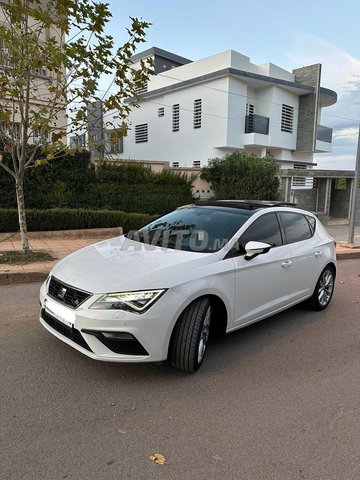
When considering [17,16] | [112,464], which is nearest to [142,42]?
[17,16]

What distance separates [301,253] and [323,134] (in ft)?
83.9

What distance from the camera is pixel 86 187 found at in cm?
Answer: 1277

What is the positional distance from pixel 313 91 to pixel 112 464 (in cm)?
2742

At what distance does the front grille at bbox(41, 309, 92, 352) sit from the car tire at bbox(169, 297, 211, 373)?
0.71m

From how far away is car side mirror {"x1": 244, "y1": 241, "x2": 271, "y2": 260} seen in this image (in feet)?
12.7

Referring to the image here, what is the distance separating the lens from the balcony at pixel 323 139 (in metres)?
26.8

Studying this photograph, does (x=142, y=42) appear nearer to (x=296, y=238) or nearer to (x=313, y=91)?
(x=296, y=238)

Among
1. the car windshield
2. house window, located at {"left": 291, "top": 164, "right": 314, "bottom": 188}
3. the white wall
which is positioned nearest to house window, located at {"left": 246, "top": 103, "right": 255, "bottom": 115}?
the white wall

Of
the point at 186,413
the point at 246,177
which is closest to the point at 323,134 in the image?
the point at 246,177

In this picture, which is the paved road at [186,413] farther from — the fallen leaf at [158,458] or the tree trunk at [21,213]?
the tree trunk at [21,213]

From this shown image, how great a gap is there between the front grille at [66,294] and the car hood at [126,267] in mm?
41

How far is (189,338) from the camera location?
330 centimetres

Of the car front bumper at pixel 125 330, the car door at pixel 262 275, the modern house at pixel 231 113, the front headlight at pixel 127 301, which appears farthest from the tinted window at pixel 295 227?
the modern house at pixel 231 113

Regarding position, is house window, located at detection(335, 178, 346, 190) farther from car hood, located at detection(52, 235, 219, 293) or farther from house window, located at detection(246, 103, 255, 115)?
car hood, located at detection(52, 235, 219, 293)
